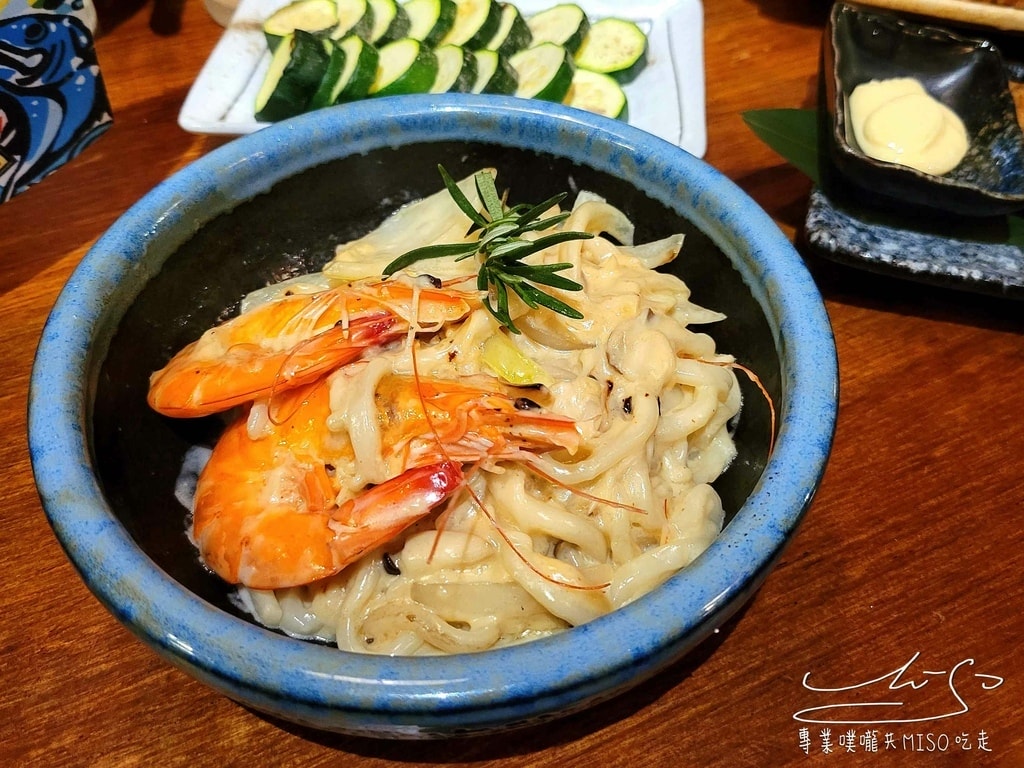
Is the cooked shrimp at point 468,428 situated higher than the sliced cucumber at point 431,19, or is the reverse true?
the sliced cucumber at point 431,19

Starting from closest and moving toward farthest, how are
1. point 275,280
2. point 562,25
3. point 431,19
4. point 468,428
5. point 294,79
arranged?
point 468,428
point 275,280
point 294,79
point 431,19
point 562,25

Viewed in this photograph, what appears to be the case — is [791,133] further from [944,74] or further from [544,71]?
[544,71]

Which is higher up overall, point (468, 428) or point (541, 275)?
point (541, 275)

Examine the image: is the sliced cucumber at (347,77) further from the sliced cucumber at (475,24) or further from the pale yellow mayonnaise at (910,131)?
the pale yellow mayonnaise at (910,131)

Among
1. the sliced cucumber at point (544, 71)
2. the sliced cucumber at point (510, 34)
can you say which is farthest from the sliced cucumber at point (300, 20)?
the sliced cucumber at point (544, 71)

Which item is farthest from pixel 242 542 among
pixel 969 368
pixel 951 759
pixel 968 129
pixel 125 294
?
pixel 968 129

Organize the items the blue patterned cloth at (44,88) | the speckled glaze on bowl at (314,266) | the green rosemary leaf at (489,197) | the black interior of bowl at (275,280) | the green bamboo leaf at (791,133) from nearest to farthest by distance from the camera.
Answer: the speckled glaze on bowl at (314,266) → the black interior of bowl at (275,280) → the green rosemary leaf at (489,197) → the blue patterned cloth at (44,88) → the green bamboo leaf at (791,133)

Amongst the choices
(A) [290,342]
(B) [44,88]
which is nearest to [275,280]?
(A) [290,342]
